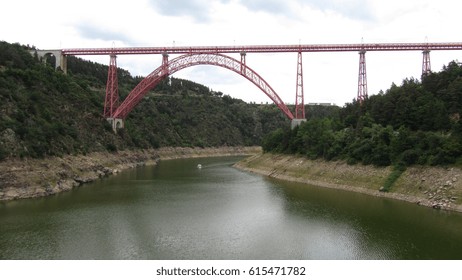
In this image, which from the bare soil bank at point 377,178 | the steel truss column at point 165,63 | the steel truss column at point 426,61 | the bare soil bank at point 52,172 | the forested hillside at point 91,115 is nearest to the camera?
the bare soil bank at point 377,178

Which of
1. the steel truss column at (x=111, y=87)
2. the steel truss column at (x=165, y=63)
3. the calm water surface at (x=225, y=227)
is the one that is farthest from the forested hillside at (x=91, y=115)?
the steel truss column at (x=165, y=63)

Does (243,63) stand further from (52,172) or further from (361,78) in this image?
(52,172)

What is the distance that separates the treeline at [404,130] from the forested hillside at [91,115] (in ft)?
99.1

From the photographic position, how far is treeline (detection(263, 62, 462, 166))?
3425cm

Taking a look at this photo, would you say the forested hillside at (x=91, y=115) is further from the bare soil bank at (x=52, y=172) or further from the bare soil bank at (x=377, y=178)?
the bare soil bank at (x=377, y=178)

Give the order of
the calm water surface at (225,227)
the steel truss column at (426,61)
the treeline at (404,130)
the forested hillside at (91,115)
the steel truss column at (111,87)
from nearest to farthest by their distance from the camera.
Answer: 1. the calm water surface at (225,227)
2. the treeline at (404,130)
3. the forested hillside at (91,115)
4. the steel truss column at (426,61)
5. the steel truss column at (111,87)

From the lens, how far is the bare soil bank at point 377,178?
96.1 ft

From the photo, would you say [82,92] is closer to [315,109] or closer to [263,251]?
[263,251]

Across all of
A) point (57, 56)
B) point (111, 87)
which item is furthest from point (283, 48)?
point (57, 56)

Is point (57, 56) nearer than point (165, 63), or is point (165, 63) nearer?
point (165, 63)

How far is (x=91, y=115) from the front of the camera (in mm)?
62844

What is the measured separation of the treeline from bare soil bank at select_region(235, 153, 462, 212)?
973 millimetres

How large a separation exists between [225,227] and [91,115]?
4512cm

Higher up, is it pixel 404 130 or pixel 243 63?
pixel 243 63
